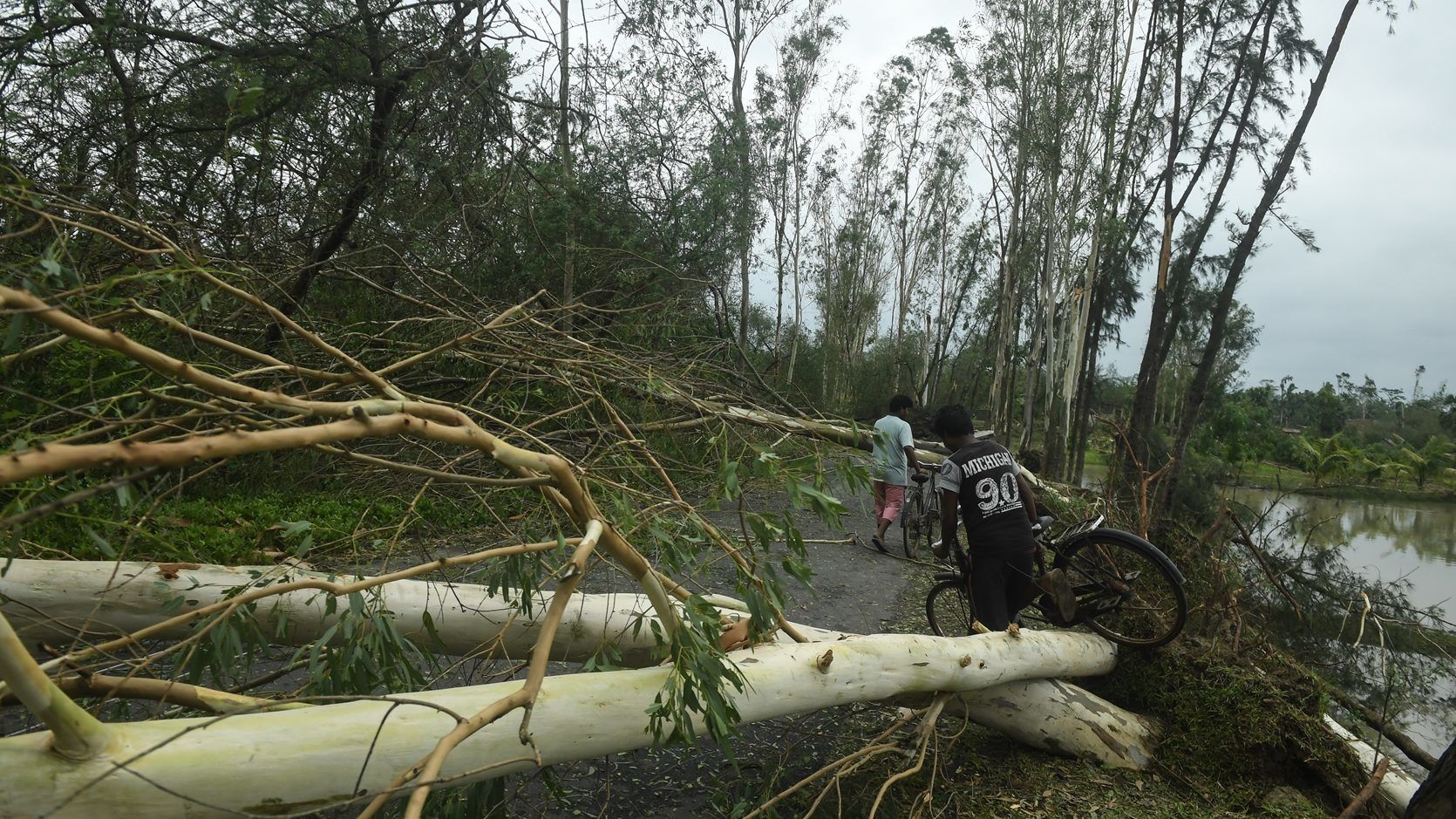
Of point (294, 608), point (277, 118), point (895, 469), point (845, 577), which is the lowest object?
point (845, 577)

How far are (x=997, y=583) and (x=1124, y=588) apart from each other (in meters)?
0.68

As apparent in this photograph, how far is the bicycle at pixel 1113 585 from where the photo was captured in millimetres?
4277

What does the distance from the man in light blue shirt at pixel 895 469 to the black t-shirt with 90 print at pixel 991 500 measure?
2.88m

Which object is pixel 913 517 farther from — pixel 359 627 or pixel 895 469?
pixel 359 627

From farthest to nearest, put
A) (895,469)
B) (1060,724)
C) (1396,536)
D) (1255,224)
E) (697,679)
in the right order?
(1396,536), (1255,224), (895,469), (1060,724), (697,679)

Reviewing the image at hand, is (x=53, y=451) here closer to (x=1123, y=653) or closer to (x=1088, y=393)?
(x=1123, y=653)

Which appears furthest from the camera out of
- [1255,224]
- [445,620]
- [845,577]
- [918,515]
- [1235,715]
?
[1255,224]

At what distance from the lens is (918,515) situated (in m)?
8.94

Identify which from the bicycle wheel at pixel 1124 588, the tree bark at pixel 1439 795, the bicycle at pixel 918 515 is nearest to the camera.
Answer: the tree bark at pixel 1439 795

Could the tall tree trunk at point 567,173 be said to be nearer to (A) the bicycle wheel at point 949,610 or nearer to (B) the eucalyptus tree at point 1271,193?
(A) the bicycle wheel at point 949,610

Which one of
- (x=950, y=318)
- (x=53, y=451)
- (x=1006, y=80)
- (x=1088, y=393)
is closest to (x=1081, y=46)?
(x=1006, y=80)

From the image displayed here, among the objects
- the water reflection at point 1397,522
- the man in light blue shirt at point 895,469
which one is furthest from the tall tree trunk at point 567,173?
the water reflection at point 1397,522

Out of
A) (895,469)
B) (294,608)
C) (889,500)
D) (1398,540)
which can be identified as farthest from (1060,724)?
(1398,540)

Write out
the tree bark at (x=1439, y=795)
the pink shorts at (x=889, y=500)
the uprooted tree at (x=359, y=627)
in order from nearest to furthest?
the uprooted tree at (x=359, y=627) → the tree bark at (x=1439, y=795) → the pink shorts at (x=889, y=500)
